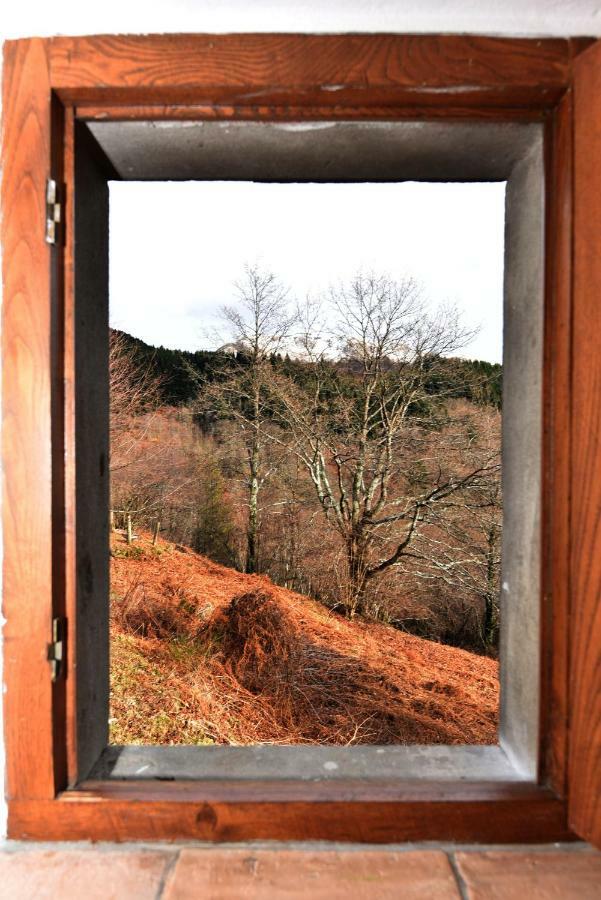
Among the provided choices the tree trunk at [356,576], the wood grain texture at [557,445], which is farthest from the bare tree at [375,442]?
the wood grain texture at [557,445]

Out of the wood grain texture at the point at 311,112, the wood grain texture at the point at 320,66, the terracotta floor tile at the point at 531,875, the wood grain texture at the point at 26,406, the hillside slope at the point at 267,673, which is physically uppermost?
the wood grain texture at the point at 320,66

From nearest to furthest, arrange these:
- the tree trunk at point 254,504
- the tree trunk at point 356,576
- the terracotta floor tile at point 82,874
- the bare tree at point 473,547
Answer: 1. the terracotta floor tile at point 82,874
2. the bare tree at point 473,547
3. the tree trunk at point 356,576
4. the tree trunk at point 254,504

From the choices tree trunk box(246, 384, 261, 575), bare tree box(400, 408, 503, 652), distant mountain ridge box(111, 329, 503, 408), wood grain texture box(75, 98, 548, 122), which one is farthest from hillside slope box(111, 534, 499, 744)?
wood grain texture box(75, 98, 548, 122)

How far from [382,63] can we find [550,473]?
742 mm

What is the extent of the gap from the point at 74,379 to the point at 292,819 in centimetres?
85

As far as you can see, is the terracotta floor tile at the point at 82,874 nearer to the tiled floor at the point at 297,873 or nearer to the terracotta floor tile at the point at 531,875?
the tiled floor at the point at 297,873

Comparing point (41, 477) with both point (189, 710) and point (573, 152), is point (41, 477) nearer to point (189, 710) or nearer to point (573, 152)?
point (573, 152)

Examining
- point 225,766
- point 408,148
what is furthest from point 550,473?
point 225,766

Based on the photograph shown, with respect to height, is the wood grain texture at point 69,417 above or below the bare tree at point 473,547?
above

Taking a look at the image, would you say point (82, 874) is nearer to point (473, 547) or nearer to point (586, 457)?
point (586, 457)

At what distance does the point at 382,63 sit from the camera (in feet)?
2.64

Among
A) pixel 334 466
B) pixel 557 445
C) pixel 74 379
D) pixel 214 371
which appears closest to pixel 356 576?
pixel 334 466

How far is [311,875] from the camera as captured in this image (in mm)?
776

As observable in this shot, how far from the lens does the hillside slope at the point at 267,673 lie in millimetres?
4598
